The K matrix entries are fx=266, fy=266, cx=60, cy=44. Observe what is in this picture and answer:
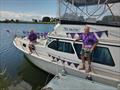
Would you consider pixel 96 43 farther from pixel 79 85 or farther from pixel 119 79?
pixel 79 85

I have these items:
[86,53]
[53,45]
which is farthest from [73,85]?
[53,45]

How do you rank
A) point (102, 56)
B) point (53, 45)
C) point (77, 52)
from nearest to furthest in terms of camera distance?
point (102, 56) < point (77, 52) < point (53, 45)

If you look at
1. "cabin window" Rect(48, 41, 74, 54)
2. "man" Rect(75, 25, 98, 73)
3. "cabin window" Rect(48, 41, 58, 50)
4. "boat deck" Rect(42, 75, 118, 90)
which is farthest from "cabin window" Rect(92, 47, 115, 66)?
"cabin window" Rect(48, 41, 58, 50)

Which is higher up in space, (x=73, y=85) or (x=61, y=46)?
(x=61, y=46)

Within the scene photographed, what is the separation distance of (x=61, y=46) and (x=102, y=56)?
6.13ft

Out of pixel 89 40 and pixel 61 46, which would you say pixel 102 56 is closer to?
pixel 89 40

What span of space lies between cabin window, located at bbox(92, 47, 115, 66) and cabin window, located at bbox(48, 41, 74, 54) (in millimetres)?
1000

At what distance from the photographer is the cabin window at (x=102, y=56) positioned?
8.73m

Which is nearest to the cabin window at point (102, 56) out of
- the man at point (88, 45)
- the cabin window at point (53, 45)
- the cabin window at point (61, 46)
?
the man at point (88, 45)

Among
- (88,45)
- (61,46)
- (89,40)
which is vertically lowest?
(61,46)

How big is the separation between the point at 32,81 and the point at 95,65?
322cm

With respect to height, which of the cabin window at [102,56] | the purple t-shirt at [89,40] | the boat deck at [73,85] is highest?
the purple t-shirt at [89,40]

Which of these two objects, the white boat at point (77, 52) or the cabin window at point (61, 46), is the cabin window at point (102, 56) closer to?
the white boat at point (77, 52)

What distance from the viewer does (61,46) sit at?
33.4 feet
